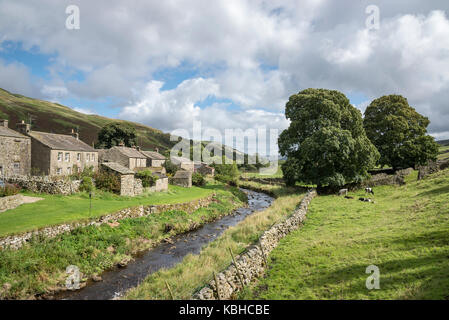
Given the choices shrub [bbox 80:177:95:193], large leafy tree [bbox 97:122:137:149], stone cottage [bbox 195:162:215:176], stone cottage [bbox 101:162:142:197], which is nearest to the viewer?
shrub [bbox 80:177:95:193]

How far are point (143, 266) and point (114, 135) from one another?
65281mm

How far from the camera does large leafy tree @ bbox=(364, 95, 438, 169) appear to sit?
42.2 meters

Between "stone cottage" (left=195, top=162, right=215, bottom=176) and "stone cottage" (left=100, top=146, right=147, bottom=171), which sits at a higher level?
"stone cottage" (left=100, top=146, right=147, bottom=171)

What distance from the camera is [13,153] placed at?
32.2 meters

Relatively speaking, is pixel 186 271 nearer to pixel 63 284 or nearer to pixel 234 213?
pixel 63 284

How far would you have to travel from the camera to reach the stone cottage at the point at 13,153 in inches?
1224

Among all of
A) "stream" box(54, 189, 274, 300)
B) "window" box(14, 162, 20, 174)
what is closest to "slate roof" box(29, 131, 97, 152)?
"window" box(14, 162, 20, 174)

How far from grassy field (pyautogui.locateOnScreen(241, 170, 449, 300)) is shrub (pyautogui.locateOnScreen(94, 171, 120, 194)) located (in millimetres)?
24092

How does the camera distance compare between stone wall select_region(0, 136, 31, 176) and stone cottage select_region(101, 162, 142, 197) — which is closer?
stone wall select_region(0, 136, 31, 176)

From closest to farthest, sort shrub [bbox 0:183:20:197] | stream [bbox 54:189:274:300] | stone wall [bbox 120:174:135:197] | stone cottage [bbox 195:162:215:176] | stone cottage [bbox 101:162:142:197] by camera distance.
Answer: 1. stream [bbox 54:189:274:300]
2. shrub [bbox 0:183:20:197]
3. stone wall [bbox 120:174:135:197]
4. stone cottage [bbox 101:162:142:197]
5. stone cottage [bbox 195:162:215:176]

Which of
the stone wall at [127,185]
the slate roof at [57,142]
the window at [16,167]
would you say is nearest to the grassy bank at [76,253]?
the stone wall at [127,185]

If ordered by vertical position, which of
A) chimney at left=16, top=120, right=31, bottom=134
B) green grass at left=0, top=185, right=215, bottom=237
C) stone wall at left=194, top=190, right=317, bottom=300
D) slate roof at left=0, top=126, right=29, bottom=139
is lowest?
stone wall at left=194, top=190, right=317, bottom=300

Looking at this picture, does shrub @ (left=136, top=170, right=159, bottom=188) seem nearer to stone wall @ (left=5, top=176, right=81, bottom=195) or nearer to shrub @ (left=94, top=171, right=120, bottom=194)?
shrub @ (left=94, top=171, right=120, bottom=194)

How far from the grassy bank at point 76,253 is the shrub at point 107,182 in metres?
8.87
